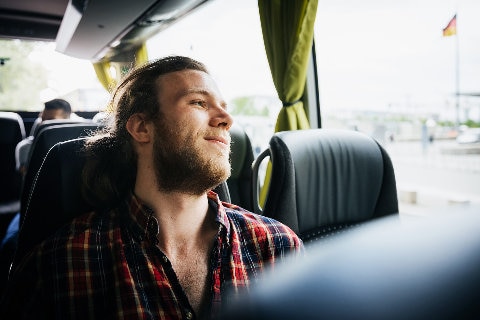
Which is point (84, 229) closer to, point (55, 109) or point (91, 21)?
point (55, 109)

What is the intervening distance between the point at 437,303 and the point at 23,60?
731 centimetres

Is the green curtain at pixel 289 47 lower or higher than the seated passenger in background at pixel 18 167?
higher

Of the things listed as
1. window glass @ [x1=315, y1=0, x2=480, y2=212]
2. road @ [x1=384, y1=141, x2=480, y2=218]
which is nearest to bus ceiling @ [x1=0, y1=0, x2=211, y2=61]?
window glass @ [x1=315, y1=0, x2=480, y2=212]

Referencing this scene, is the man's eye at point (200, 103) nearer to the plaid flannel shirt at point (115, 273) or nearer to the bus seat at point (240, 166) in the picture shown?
the plaid flannel shirt at point (115, 273)

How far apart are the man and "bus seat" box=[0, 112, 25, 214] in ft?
9.43

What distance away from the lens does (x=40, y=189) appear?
1075mm

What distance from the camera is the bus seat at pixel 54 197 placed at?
1054 millimetres

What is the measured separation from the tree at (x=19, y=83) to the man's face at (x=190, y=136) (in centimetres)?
553

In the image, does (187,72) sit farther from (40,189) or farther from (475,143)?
(475,143)

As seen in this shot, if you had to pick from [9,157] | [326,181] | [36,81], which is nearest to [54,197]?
[326,181]

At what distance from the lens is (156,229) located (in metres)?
1.09

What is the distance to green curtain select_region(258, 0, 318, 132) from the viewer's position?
2439mm

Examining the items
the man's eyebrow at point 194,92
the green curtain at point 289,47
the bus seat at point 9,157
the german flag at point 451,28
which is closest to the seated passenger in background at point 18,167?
the bus seat at point 9,157

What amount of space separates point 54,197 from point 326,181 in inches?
43.1
